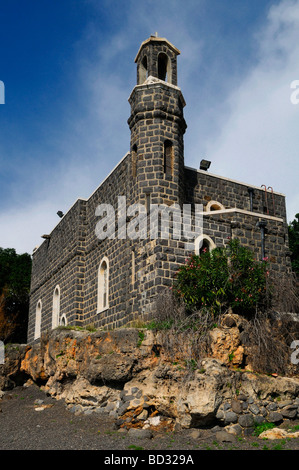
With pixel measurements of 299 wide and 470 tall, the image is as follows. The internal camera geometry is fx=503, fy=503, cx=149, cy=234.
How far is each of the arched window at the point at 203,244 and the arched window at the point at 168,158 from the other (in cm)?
236

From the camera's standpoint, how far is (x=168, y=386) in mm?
11430

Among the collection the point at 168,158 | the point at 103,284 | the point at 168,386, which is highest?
the point at 168,158

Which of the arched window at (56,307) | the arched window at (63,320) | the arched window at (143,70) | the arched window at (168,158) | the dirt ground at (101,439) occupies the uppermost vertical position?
the arched window at (143,70)

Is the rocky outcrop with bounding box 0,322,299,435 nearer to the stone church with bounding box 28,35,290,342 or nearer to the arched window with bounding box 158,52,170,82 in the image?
the stone church with bounding box 28,35,290,342

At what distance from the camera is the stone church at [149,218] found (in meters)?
15.4

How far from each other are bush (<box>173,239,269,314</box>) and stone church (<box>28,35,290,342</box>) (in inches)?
53.0

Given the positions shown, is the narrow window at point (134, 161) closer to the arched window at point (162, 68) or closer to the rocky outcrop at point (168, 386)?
the arched window at point (162, 68)

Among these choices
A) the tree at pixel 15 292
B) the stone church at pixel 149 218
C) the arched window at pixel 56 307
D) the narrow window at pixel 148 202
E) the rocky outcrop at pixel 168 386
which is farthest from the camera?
the tree at pixel 15 292

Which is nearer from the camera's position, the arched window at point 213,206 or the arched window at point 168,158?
the arched window at point 168,158

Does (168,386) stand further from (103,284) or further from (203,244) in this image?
(103,284)

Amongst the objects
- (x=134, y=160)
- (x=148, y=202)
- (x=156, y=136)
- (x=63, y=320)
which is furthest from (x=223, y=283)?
(x=63, y=320)

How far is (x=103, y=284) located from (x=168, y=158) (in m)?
5.87

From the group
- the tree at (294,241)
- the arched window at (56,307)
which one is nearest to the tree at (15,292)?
the arched window at (56,307)

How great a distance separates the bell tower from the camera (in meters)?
16.0
